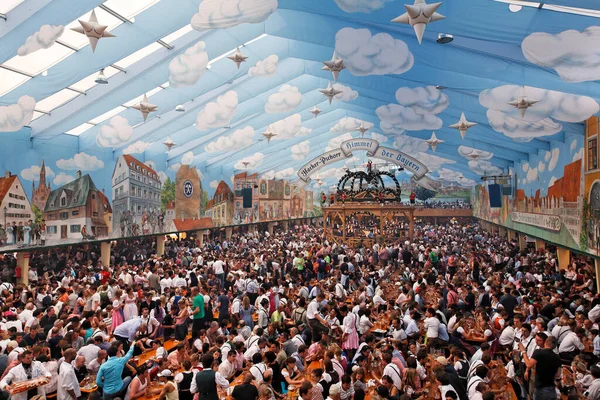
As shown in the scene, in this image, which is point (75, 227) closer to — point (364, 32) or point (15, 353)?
point (15, 353)

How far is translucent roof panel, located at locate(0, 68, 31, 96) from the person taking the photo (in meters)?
10.5

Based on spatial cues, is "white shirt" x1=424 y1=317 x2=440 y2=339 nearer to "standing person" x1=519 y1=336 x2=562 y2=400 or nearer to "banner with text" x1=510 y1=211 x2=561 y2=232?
"standing person" x1=519 y1=336 x2=562 y2=400

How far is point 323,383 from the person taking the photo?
5637 millimetres

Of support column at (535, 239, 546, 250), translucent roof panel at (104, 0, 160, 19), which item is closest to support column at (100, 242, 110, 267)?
translucent roof panel at (104, 0, 160, 19)

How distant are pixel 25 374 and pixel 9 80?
25.4 feet

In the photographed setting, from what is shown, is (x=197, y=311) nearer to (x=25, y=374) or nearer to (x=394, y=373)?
(x=25, y=374)

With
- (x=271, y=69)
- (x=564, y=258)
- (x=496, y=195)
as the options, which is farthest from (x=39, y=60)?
(x=496, y=195)

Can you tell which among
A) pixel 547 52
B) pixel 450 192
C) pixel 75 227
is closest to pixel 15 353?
pixel 547 52

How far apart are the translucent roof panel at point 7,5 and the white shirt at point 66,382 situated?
21.9 feet

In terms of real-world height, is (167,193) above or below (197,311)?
above

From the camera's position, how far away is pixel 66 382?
5.56 metres

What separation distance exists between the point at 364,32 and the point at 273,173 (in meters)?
18.8

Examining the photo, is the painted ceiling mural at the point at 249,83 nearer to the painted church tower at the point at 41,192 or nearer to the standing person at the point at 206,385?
the painted church tower at the point at 41,192

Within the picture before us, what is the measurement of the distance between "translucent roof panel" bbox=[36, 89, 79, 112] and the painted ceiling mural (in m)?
0.05
